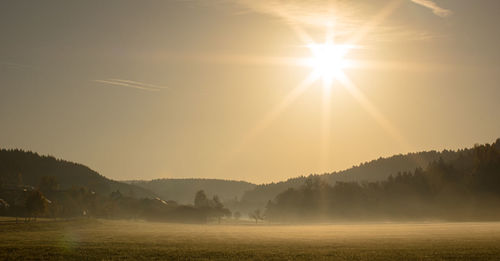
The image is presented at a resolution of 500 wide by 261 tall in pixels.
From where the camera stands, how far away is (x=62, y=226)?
110188 mm

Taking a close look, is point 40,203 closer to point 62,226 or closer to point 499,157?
point 62,226

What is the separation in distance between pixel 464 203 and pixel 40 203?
149717 millimetres

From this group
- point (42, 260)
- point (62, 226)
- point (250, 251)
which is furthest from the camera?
point (62, 226)

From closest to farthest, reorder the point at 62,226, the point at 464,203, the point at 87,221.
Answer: the point at 62,226, the point at 87,221, the point at 464,203

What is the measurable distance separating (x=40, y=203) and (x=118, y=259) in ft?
361

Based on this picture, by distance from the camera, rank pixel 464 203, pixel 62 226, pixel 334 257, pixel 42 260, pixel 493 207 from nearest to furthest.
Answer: pixel 42 260 < pixel 334 257 < pixel 62 226 < pixel 493 207 < pixel 464 203

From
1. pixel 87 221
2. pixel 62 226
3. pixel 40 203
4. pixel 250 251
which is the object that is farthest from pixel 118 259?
pixel 40 203

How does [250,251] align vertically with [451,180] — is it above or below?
below

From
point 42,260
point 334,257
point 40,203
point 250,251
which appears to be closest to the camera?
point 42,260

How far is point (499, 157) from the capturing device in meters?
180

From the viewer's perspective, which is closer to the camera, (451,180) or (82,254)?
(82,254)

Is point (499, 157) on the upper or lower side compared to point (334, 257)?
upper

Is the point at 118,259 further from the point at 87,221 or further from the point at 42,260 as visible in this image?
the point at 87,221

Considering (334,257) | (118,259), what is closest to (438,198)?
(334,257)
